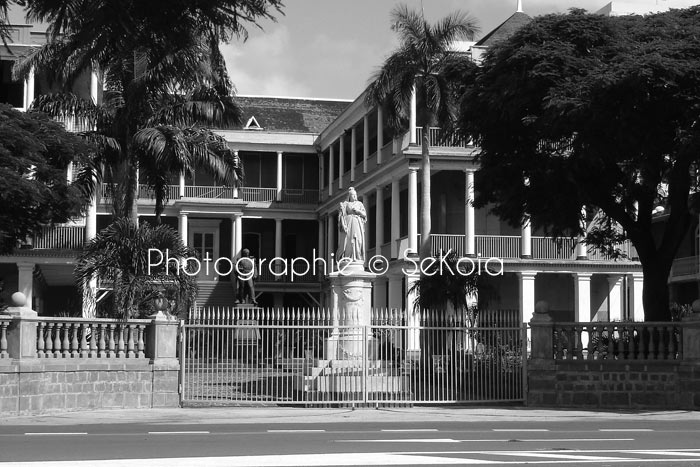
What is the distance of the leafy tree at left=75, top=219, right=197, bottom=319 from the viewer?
2219 cm

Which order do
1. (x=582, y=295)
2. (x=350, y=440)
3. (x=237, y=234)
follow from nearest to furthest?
1. (x=350, y=440)
2. (x=582, y=295)
3. (x=237, y=234)

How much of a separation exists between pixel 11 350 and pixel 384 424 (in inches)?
255

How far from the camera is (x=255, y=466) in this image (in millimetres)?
9969

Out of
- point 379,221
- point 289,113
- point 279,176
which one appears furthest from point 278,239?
point 379,221

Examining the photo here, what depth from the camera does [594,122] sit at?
69.6ft

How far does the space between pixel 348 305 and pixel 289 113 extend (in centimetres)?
3356

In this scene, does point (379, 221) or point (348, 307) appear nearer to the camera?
point (348, 307)

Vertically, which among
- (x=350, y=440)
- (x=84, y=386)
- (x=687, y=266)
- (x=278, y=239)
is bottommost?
(x=350, y=440)

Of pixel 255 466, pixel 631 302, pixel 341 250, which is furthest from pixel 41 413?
pixel 631 302

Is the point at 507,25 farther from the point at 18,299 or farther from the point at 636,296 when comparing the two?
the point at 18,299

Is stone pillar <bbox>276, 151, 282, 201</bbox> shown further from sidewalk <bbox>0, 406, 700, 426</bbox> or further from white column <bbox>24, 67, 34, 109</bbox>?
sidewalk <bbox>0, 406, 700, 426</bbox>

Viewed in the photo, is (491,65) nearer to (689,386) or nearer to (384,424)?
(689,386)

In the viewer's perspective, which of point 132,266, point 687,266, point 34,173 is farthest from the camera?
point 687,266

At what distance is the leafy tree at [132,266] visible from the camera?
72.8ft
